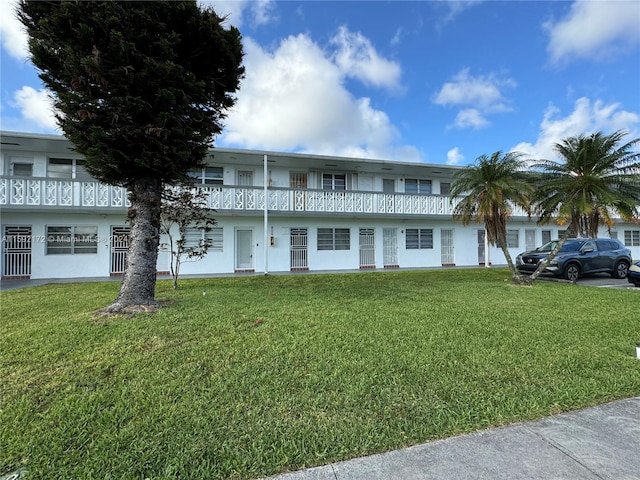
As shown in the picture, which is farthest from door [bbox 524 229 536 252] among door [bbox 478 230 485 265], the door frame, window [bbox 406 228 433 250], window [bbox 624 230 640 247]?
the door frame

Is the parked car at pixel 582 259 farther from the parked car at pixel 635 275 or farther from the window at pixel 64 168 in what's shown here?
the window at pixel 64 168

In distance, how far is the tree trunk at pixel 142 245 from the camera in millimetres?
6500

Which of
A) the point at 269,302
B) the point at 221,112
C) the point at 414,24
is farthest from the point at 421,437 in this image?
the point at 414,24

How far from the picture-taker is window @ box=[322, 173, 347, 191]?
17.2 m

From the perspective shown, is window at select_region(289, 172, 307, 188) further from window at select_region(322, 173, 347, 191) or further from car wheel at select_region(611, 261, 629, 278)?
car wheel at select_region(611, 261, 629, 278)

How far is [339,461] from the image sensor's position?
2.23m

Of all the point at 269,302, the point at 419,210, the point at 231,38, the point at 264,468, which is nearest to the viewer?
the point at 264,468

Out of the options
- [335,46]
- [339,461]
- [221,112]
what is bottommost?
[339,461]

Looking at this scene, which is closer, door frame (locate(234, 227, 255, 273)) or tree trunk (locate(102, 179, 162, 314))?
tree trunk (locate(102, 179, 162, 314))

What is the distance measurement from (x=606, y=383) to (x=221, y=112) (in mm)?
7764

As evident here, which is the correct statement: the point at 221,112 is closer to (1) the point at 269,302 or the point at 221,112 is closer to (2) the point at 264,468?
(1) the point at 269,302

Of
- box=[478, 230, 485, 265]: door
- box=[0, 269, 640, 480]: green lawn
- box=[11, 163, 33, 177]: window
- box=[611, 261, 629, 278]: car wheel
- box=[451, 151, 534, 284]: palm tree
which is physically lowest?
box=[0, 269, 640, 480]: green lawn

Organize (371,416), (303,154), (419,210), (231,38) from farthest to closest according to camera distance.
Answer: (419,210)
(303,154)
(231,38)
(371,416)

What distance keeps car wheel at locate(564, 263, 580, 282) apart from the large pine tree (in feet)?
43.1
